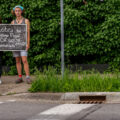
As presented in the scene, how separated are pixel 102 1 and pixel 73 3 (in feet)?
2.36

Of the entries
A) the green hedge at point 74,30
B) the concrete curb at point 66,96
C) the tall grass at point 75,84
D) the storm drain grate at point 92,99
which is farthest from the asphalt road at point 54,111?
the green hedge at point 74,30

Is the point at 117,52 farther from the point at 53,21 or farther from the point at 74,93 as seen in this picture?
the point at 74,93

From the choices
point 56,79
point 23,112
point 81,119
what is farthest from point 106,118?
point 56,79

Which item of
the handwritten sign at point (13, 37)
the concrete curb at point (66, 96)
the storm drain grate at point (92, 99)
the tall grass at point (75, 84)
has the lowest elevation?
the storm drain grate at point (92, 99)

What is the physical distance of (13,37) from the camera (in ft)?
32.0

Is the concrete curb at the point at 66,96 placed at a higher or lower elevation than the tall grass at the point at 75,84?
lower

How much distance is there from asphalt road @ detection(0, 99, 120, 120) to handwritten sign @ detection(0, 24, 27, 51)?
2002 millimetres

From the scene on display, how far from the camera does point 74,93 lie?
8.37 meters

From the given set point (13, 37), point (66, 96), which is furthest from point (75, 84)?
point (13, 37)

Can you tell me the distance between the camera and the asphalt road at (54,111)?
638 cm

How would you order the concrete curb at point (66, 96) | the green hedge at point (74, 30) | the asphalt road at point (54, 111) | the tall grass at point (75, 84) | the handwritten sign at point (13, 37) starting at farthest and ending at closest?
1. the green hedge at point (74, 30)
2. the handwritten sign at point (13, 37)
3. the tall grass at point (75, 84)
4. the concrete curb at point (66, 96)
5. the asphalt road at point (54, 111)

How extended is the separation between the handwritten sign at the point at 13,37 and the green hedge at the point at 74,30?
1.61 m

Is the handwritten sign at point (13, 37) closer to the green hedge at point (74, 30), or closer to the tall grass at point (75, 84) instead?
the tall grass at point (75, 84)

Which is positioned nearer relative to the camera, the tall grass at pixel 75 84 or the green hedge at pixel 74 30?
the tall grass at pixel 75 84
